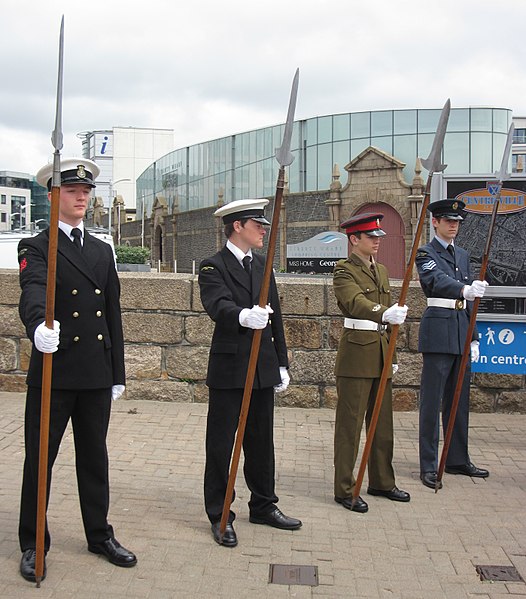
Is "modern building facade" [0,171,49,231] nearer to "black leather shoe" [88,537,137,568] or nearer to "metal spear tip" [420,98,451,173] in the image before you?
"metal spear tip" [420,98,451,173]

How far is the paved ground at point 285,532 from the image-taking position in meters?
4.12

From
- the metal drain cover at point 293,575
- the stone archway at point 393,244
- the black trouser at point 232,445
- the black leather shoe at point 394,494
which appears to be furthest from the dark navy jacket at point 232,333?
the stone archway at point 393,244

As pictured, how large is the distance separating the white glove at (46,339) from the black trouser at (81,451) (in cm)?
44

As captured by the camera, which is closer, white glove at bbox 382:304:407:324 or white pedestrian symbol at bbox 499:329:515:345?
white glove at bbox 382:304:407:324

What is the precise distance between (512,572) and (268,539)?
1.40 m

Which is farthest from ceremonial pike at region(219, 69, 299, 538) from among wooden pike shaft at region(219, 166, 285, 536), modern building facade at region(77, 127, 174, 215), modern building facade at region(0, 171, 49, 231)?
modern building facade at region(0, 171, 49, 231)

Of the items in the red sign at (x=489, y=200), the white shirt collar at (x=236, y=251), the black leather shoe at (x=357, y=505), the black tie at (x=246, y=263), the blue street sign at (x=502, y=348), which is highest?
the red sign at (x=489, y=200)

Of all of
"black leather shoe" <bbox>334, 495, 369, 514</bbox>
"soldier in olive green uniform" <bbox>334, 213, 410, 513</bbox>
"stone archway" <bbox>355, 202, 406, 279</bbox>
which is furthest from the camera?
"stone archway" <bbox>355, 202, 406, 279</bbox>

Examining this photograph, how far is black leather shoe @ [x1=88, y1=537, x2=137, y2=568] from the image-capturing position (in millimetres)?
4305

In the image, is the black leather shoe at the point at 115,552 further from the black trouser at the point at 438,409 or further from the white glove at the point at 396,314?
the black trouser at the point at 438,409

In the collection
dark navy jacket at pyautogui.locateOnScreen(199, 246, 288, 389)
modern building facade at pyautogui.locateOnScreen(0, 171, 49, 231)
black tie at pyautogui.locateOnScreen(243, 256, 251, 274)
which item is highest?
modern building facade at pyautogui.locateOnScreen(0, 171, 49, 231)

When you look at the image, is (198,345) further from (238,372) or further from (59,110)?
(59,110)

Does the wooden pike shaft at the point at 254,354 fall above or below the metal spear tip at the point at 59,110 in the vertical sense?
below

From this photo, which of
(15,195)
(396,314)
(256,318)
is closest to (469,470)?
(396,314)
